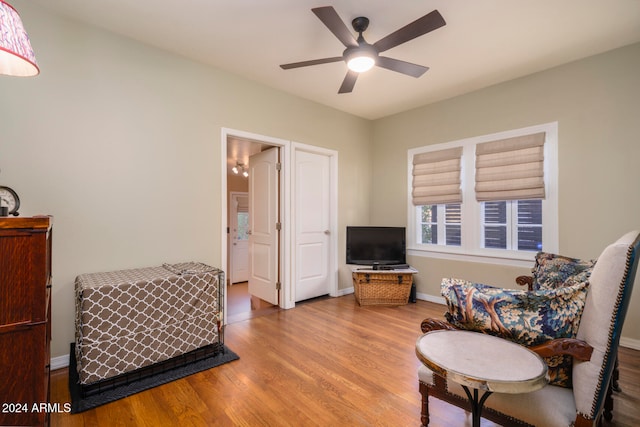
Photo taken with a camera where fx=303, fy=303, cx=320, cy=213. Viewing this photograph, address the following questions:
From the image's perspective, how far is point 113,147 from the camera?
265 cm

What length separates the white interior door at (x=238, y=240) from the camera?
20.1 feet

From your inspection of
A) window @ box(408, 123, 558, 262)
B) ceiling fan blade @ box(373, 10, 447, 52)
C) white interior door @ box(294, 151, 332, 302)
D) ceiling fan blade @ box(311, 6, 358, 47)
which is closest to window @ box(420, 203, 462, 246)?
window @ box(408, 123, 558, 262)

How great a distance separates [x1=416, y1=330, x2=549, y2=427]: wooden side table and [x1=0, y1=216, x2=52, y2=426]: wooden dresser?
1686mm

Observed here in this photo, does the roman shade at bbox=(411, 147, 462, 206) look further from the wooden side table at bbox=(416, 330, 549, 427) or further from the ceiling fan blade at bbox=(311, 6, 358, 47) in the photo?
the wooden side table at bbox=(416, 330, 549, 427)

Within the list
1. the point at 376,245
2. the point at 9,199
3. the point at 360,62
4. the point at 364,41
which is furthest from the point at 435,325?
the point at 9,199

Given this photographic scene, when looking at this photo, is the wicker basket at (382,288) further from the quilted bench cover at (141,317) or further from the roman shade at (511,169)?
the quilted bench cover at (141,317)

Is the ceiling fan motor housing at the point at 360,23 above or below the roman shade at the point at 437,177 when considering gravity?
above

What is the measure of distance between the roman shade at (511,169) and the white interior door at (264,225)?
260 cm

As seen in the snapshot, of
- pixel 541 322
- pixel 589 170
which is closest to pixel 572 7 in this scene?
pixel 589 170

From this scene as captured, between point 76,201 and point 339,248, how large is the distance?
3.19 m

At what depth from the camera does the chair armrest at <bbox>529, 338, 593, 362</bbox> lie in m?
1.17

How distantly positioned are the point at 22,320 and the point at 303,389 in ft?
5.31

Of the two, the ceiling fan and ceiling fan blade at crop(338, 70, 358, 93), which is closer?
the ceiling fan

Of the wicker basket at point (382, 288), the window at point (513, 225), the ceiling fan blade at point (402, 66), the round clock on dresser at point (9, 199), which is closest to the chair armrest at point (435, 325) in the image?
the ceiling fan blade at point (402, 66)
